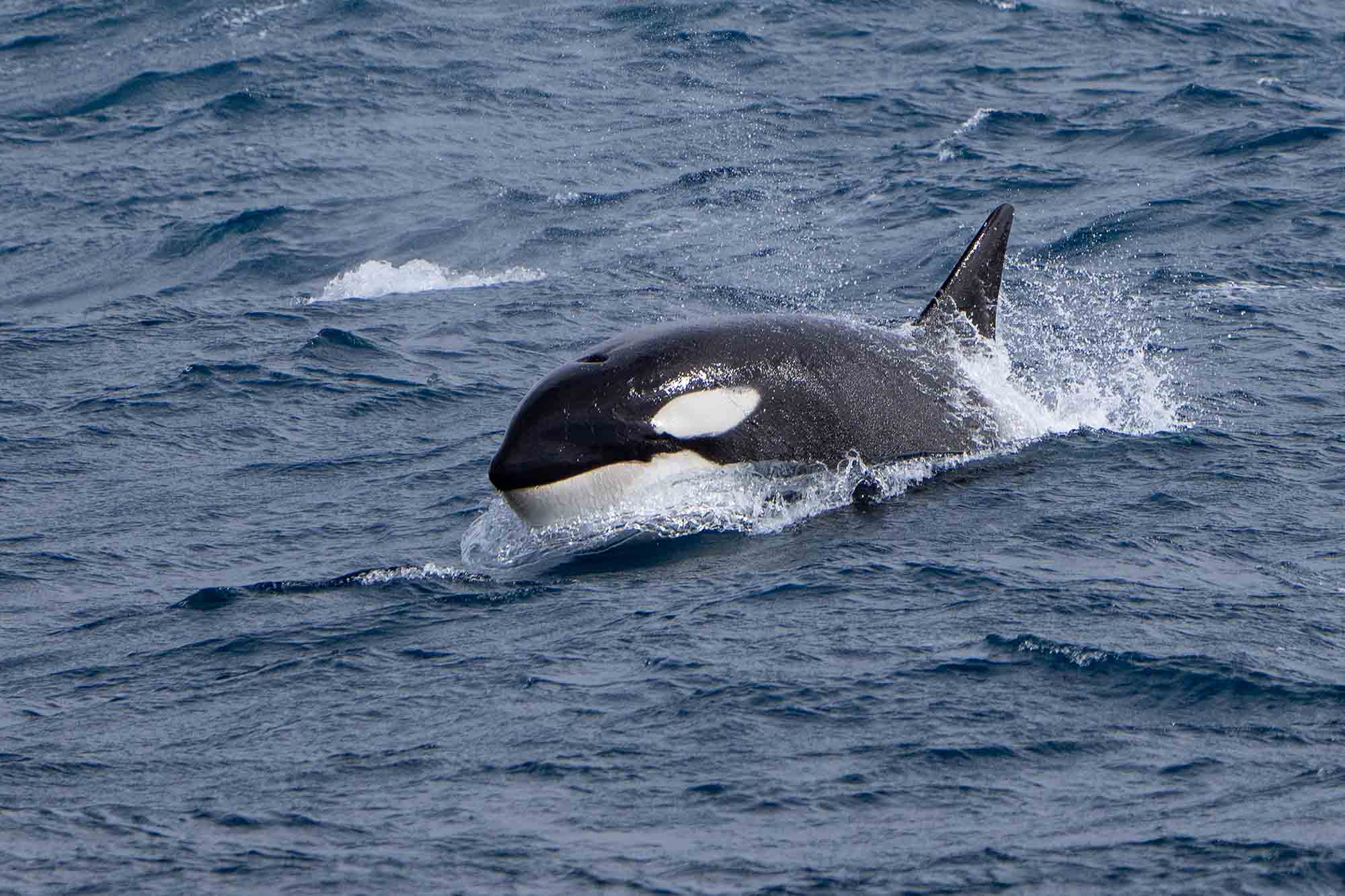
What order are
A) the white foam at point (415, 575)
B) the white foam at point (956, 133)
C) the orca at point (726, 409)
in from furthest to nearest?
the white foam at point (956, 133), the orca at point (726, 409), the white foam at point (415, 575)

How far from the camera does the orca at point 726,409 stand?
11.4 meters

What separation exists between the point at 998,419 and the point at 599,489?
3679mm

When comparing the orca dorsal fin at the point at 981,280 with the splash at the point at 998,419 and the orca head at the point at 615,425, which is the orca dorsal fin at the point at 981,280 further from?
the orca head at the point at 615,425

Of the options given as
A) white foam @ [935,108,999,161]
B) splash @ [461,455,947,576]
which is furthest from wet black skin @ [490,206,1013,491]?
→ white foam @ [935,108,999,161]

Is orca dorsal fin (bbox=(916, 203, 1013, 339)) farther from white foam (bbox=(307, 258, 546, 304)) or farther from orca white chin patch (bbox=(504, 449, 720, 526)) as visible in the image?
white foam (bbox=(307, 258, 546, 304))

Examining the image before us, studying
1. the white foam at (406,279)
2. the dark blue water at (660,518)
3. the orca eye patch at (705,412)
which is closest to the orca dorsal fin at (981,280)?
the dark blue water at (660,518)

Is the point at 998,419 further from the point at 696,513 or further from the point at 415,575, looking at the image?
the point at 415,575

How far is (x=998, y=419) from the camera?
13555 mm

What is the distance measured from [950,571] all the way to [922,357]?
285 centimetres

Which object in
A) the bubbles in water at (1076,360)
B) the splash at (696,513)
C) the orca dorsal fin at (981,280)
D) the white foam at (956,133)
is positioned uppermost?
the orca dorsal fin at (981,280)

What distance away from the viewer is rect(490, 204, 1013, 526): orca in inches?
448

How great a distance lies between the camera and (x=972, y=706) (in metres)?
8.73

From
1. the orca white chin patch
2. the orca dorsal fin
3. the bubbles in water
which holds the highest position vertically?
the orca dorsal fin

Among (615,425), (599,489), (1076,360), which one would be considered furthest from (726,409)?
(1076,360)
